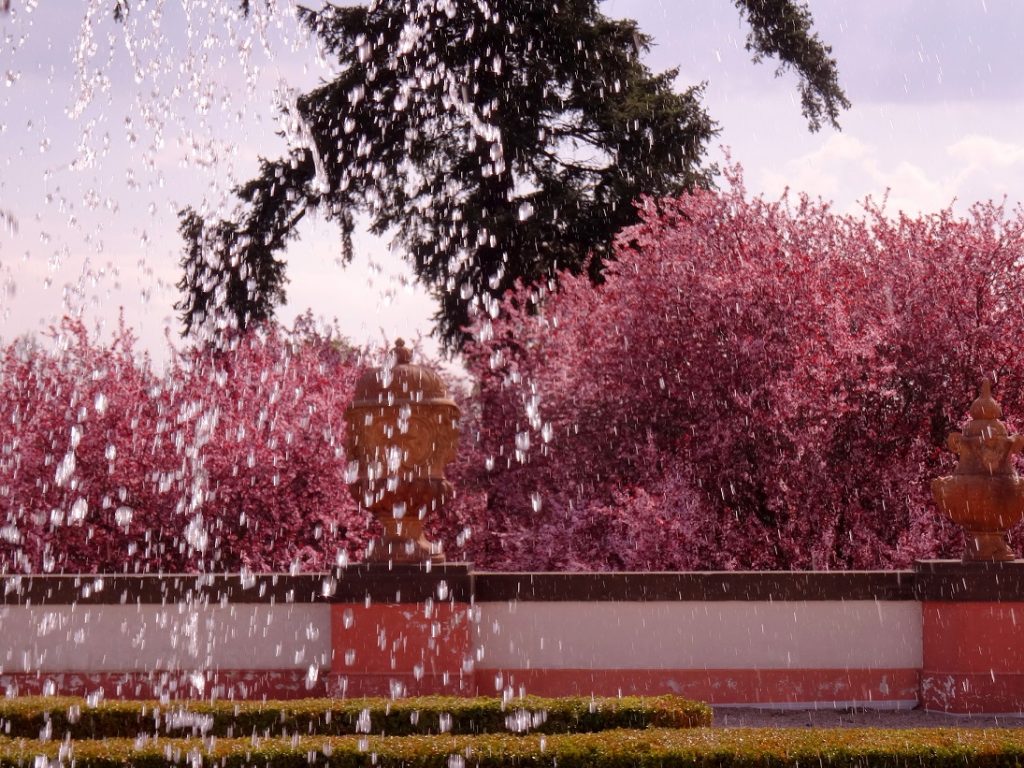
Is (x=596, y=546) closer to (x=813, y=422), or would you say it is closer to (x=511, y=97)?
(x=813, y=422)

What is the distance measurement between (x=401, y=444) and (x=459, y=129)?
46.6 feet

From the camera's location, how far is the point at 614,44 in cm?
2302

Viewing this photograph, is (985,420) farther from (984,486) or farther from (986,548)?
(986,548)

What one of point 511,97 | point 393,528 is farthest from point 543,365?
point 393,528

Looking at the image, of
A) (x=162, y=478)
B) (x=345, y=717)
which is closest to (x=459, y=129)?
(x=162, y=478)

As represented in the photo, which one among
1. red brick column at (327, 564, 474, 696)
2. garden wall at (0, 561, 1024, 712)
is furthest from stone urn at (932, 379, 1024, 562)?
red brick column at (327, 564, 474, 696)

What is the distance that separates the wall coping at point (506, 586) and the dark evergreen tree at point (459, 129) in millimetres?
12372

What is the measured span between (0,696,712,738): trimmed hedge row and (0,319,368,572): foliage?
689cm

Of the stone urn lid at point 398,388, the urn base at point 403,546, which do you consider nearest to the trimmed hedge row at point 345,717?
the urn base at point 403,546

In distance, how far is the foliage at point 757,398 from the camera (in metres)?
14.3

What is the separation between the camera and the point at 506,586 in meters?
9.89

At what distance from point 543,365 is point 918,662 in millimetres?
9086

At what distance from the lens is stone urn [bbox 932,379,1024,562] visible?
9.79 m

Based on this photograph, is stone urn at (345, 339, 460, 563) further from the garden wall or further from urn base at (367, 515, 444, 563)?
the garden wall
